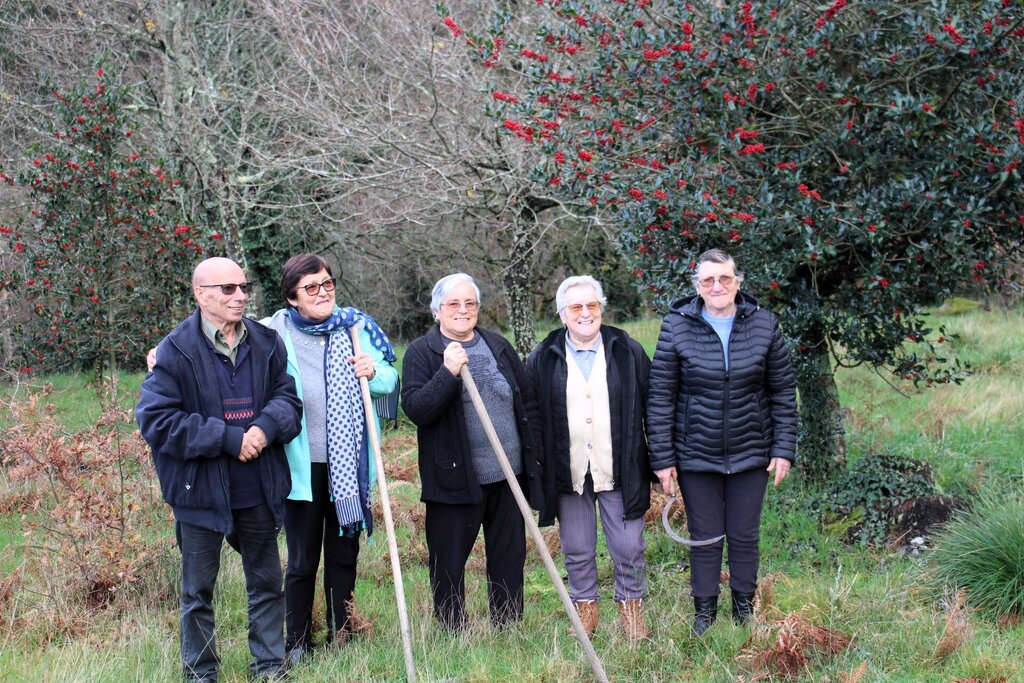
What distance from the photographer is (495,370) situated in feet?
15.8

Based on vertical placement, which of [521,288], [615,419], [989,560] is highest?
[521,288]

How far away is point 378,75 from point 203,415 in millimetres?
8949

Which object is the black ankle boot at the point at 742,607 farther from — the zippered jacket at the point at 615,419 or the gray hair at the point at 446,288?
the gray hair at the point at 446,288

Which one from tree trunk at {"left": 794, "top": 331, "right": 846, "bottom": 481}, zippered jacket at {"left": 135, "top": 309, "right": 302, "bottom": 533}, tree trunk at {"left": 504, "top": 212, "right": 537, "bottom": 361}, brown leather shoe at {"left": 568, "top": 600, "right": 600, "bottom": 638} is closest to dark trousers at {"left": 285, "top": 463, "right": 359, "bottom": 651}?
zippered jacket at {"left": 135, "top": 309, "right": 302, "bottom": 533}

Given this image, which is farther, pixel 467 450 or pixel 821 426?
pixel 821 426

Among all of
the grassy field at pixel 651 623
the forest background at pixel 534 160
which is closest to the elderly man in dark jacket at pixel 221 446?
the grassy field at pixel 651 623

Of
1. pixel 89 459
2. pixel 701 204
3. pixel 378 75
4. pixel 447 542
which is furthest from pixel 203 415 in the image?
pixel 378 75

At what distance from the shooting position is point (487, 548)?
4984 millimetres

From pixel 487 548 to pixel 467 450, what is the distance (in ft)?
1.97

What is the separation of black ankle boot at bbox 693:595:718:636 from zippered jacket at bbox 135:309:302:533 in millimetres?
2124

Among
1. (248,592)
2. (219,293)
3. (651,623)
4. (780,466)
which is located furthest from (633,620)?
(219,293)

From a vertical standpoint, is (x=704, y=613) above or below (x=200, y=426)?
below

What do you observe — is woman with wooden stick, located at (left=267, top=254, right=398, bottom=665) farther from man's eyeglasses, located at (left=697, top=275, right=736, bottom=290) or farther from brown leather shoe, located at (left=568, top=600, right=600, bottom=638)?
man's eyeglasses, located at (left=697, top=275, right=736, bottom=290)

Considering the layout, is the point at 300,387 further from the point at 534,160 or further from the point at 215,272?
the point at 534,160
